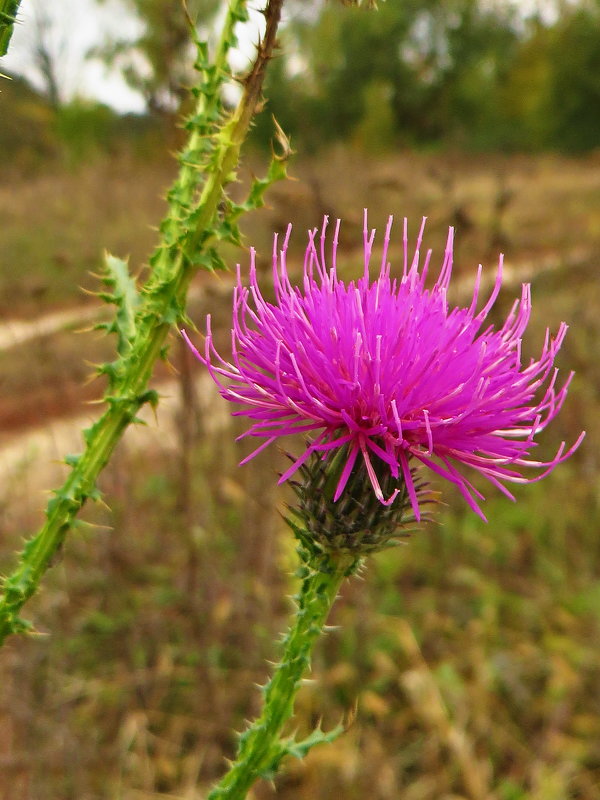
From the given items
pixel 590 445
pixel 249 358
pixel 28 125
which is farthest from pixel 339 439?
pixel 28 125

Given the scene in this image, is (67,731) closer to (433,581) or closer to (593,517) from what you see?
(433,581)

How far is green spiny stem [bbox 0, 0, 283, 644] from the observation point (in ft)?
4.18

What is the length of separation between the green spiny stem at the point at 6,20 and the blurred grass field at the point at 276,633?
1.75 metres

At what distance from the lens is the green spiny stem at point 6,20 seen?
107 cm

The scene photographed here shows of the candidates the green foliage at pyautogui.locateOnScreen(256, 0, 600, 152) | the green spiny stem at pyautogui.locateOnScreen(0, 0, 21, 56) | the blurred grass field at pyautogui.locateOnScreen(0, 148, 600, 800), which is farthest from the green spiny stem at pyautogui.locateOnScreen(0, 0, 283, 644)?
the green foliage at pyautogui.locateOnScreen(256, 0, 600, 152)

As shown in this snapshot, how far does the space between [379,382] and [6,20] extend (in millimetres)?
814

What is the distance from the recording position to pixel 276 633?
3.89m

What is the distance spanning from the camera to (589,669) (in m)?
3.93

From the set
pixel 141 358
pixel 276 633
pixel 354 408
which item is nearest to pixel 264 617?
pixel 276 633

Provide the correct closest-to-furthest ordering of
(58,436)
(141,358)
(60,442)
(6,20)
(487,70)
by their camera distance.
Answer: (6,20)
(141,358)
(60,442)
(58,436)
(487,70)

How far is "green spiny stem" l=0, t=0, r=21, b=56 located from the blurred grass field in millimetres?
1746

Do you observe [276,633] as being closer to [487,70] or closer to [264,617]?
[264,617]

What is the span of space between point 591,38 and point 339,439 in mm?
39039

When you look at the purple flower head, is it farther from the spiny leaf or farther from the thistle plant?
the spiny leaf
